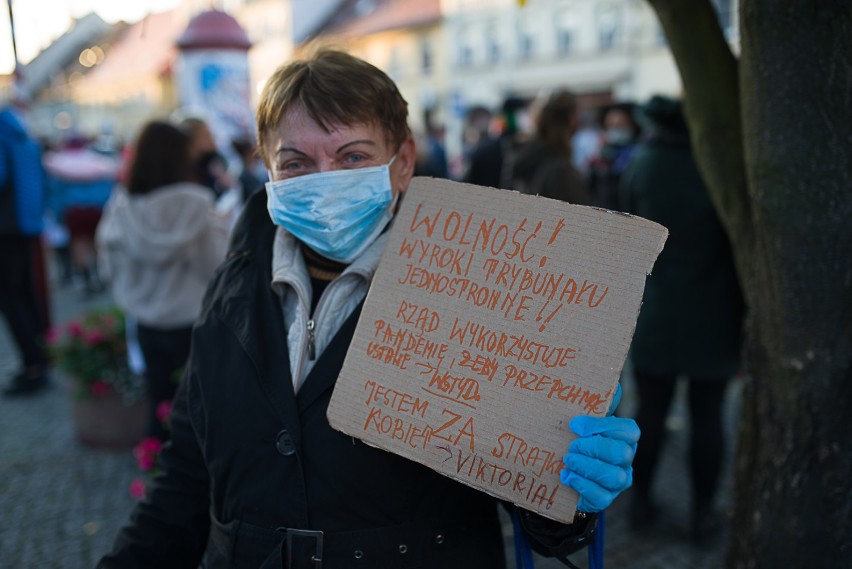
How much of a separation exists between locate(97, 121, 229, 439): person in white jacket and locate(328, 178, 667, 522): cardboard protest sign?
8.92 feet

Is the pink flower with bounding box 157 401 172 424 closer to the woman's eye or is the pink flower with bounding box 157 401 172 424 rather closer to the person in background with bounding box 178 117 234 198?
the person in background with bounding box 178 117 234 198

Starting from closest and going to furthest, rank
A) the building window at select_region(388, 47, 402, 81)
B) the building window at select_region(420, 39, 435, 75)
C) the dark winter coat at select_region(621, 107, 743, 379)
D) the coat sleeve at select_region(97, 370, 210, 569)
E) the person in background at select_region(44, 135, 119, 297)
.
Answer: the coat sleeve at select_region(97, 370, 210, 569) < the dark winter coat at select_region(621, 107, 743, 379) < the person in background at select_region(44, 135, 119, 297) < the building window at select_region(420, 39, 435, 75) < the building window at select_region(388, 47, 402, 81)

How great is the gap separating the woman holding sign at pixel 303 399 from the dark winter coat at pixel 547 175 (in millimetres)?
2216

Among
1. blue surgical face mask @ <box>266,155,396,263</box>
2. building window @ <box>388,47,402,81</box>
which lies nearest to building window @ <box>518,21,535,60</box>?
building window @ <box>388,47,402,81</box>

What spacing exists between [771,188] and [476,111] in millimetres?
7932

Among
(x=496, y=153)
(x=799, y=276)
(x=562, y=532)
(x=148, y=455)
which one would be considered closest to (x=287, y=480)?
(x=562, y=532)

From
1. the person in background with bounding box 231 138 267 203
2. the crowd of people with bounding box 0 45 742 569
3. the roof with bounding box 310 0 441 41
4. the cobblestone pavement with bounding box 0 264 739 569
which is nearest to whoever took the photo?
the crowd of people with bounding box 0 45 742 569

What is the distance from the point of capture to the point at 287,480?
1.41m

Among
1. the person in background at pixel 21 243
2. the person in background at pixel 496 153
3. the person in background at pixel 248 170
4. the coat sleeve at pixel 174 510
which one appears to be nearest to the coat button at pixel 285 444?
the coat sleeve at pixel 174 510

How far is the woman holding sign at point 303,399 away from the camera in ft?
4.56

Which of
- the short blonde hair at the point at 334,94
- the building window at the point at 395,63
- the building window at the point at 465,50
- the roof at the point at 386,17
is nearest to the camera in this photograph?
the short blonde hair at the point at 334,94

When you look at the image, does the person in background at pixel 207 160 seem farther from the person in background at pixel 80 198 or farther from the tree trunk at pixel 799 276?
the tree trunk at pixel 799 276

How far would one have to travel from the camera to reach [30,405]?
17.6 ft

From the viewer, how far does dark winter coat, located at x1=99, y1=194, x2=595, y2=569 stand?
1385 millimetres
